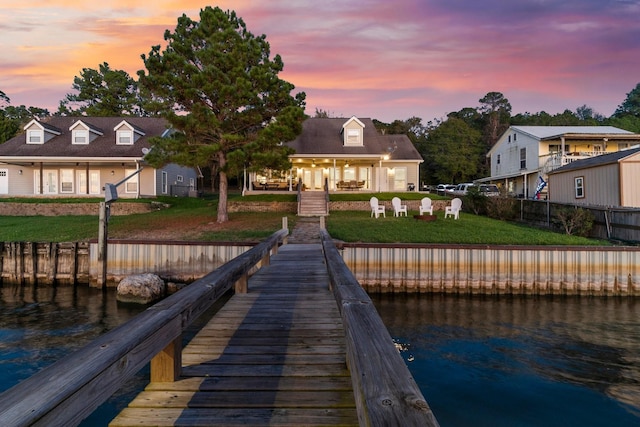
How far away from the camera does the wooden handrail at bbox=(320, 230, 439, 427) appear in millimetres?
1429

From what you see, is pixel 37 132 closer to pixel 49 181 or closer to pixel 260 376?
pixel 49 181

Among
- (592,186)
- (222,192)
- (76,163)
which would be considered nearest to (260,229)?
(222,192)

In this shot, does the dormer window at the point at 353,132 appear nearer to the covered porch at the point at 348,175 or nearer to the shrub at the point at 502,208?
the covered porch at the point at 348,175

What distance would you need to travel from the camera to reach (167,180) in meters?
31.5

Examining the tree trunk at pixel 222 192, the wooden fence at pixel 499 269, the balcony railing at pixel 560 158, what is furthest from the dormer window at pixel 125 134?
the balcony railing at pixel 560 158

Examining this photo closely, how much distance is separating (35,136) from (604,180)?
39.5 m

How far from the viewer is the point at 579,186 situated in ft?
74.1

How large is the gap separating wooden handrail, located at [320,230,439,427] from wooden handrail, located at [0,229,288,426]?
124 centimetres

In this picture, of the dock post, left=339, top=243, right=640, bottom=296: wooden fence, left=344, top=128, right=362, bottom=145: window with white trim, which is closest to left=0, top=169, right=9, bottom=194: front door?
left=344, top=128, right=362, bottom=145: window with white trim

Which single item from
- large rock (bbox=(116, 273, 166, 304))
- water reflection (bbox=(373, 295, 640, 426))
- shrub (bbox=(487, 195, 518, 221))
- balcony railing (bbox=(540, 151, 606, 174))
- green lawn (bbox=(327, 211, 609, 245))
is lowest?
water reflection (bbox=(373, 295, 640, 426))

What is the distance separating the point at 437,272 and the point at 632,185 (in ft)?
48.5

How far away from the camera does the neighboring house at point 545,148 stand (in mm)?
29875

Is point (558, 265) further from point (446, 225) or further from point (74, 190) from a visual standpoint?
point (74, 190)

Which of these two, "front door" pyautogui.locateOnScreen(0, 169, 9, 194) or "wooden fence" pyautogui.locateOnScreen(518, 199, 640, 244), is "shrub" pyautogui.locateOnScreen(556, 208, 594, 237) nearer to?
"wooden fence" pyautogui.locateOnScreen(518, 199, 640, 244)
